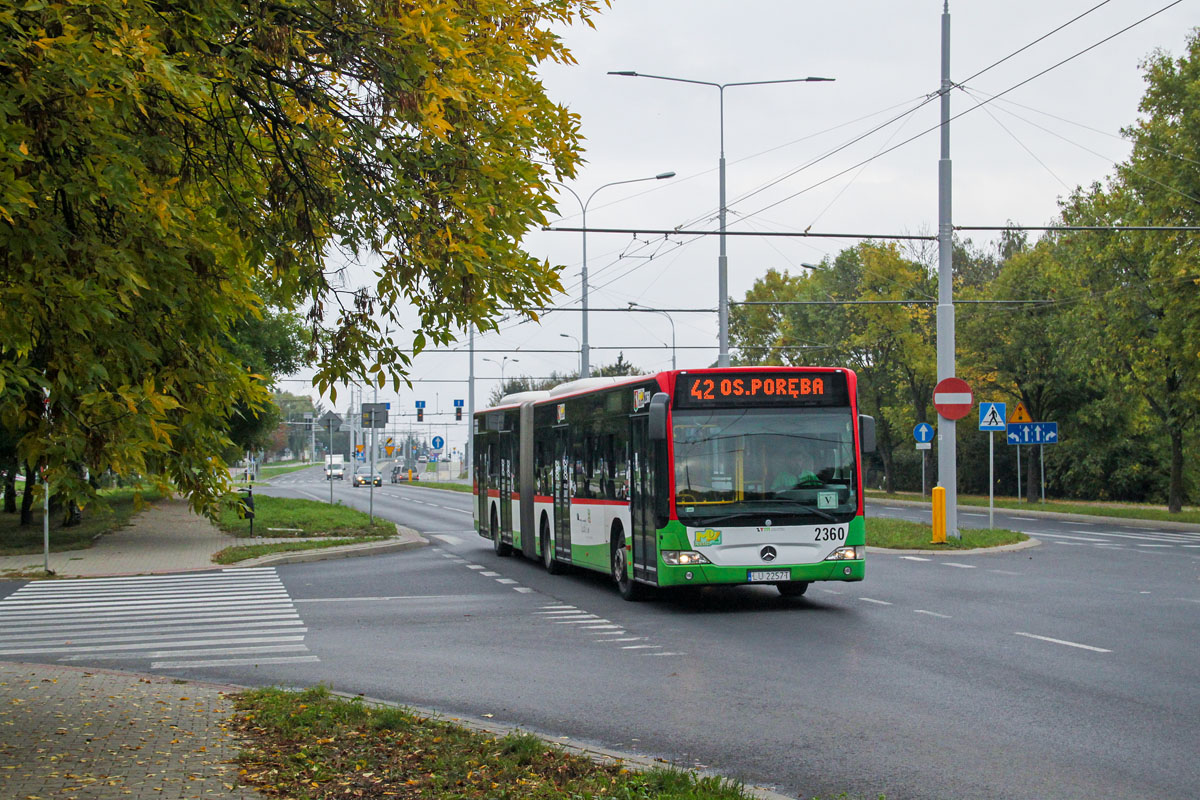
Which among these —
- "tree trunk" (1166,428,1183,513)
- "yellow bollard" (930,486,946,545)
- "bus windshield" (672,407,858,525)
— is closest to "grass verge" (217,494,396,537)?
"yellow bollard" (930,486,946,545)

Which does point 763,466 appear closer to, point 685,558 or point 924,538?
point 685,558

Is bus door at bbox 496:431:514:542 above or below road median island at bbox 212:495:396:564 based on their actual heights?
above

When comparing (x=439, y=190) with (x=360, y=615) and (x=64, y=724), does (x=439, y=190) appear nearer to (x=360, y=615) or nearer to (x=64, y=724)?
(x=64, y=724)

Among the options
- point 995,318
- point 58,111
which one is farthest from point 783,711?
point 995,318

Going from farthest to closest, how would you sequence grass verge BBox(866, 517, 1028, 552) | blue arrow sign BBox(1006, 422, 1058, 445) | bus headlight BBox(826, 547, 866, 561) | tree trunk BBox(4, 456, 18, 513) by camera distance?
blue arrow sign BBox(1006, 422, 1058, 445)
tree trunk BBox(4, 456, 18, 513)
grass verge BBox(866, 517, 1028, 552)
bus headlight BBox(826, 547, 866, 561)

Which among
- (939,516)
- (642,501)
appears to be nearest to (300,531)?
(939,516)

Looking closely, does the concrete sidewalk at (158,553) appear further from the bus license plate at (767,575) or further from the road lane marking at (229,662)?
the bus license plate at (767,575)

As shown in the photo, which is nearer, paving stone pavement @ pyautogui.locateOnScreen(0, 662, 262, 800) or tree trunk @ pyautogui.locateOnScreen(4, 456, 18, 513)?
paving stone pavement @ pyautogui.locateOnScreen(0, 662, 262, 800)

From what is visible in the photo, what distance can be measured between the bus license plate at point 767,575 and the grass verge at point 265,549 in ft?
A: 39.1

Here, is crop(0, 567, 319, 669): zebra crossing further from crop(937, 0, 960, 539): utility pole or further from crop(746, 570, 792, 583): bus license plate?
crop(937, 0, 960, 539): utility pole

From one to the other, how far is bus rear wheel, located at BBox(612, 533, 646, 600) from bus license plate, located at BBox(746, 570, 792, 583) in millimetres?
1997

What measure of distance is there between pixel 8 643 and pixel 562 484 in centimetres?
903

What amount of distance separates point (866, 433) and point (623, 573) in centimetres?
378

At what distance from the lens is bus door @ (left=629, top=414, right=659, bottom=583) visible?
50.3 feet
